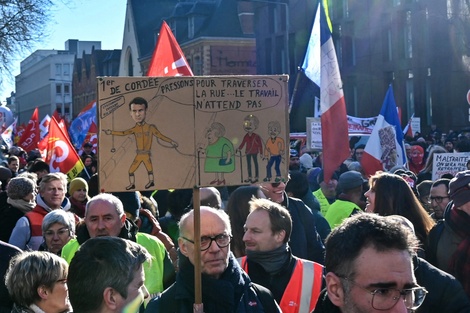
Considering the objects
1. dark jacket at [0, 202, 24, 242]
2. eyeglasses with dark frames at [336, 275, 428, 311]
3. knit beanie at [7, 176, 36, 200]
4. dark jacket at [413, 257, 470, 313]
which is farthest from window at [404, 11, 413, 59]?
eyeglasses with dark frames at [336, 275, 428, 311]

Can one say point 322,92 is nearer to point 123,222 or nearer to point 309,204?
point 309,204

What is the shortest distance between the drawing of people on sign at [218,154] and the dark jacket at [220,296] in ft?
1.65

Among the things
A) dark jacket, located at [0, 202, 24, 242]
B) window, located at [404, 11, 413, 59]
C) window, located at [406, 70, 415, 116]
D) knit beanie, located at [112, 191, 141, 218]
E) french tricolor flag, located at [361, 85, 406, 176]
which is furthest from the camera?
window, located at [406, 70, 415, 116]

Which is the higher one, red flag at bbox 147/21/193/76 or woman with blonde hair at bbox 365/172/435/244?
red flag at bbox 147/21/193/76

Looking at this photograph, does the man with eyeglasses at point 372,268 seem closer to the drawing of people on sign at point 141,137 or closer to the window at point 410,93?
the drawing of people on sign at point 141,137

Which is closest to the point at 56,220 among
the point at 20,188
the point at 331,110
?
the point at 20,188

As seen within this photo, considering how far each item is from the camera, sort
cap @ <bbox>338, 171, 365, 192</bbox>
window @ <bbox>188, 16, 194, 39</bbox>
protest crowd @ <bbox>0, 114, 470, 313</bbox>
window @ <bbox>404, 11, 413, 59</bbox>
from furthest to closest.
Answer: window @ <bbox>188, 16, 194, 39</bbox>, window @ <bbox>404, 11, 413, 59</bbox>, cap @ <bbox>338, 171, 365, 192</bbox>, protest crowd @ <bbox>0, 114, 470, 313</bbox>

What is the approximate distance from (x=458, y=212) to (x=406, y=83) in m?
33.5

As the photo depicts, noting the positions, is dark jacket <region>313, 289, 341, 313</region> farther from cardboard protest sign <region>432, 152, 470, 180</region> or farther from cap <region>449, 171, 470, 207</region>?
cardboard protest sign <region>432, 152, 470, 180</region>

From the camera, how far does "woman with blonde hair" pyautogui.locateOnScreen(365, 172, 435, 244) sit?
5.58 meters

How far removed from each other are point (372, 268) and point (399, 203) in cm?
284

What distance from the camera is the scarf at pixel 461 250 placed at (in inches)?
194

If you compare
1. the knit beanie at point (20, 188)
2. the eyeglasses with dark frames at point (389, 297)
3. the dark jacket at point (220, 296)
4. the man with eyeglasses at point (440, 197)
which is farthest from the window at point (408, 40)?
the eyeglasses with dark frames at point (389, 297)

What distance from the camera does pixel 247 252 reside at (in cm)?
495
